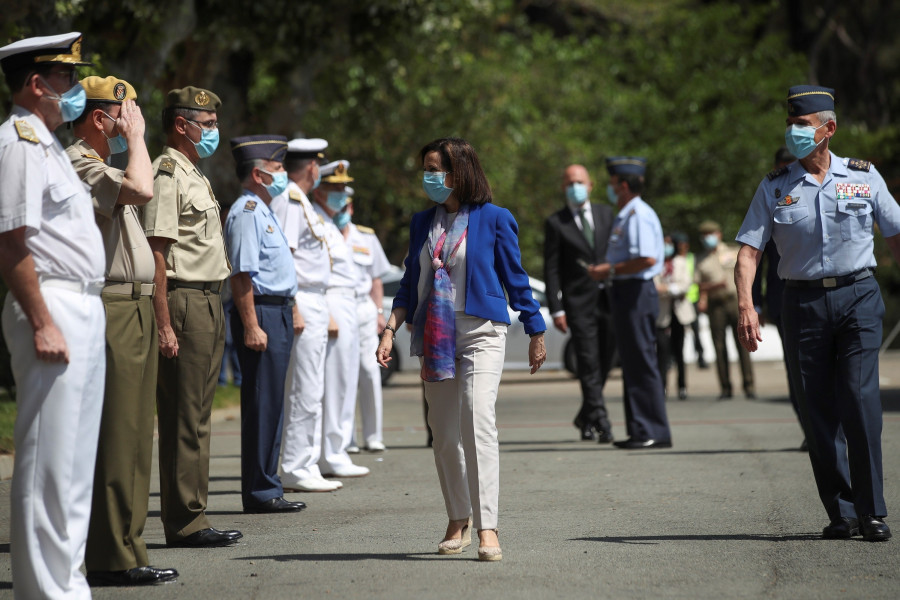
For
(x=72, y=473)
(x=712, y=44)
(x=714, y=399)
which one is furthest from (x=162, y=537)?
(x=712, y=44)

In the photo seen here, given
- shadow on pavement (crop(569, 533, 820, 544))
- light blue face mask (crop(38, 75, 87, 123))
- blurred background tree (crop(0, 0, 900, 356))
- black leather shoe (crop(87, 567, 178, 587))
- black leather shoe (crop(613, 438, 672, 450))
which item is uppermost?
blurred background tree (crop(0, 0, 900, 356))

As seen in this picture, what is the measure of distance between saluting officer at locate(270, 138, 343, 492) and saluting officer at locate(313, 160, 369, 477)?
60 centimetres

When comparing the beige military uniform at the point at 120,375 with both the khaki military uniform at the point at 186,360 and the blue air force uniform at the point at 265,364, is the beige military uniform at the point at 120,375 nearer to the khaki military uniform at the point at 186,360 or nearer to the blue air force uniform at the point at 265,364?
the khaki military uniform at the point at 186,360

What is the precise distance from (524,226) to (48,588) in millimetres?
22620

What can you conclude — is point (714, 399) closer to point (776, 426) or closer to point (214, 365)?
point (776, 426)

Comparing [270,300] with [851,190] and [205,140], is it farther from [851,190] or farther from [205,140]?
[851,190]

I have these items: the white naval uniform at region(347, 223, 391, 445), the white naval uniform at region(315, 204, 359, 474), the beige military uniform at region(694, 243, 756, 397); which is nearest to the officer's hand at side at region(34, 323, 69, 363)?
the white naval uniform at region(315, 204, 359, 474)

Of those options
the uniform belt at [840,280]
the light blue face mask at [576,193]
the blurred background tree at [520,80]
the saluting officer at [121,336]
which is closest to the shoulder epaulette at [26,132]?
the saluting officer at [121,336]

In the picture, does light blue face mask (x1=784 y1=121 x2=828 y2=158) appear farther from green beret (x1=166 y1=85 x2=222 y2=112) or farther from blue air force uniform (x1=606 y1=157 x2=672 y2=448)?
blue air force uniform (x1=606 y1=157 x2=672 y2=448)

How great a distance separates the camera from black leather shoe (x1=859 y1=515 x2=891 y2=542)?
6.35 meters

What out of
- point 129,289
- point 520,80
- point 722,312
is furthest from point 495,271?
point 520,80

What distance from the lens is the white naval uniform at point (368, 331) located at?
35.7ft

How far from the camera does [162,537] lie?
6.94m

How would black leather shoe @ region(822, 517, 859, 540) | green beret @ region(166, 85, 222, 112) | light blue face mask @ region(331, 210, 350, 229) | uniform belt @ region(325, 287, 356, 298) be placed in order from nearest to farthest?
black leather shoe @ region(822, 517, 859, 540)
green beret @ region(166, 85, 222, 112)
uniform belt @ region(325, 287, 356, 298)
light blue face mask @ region(331, 210, 350, 229)
